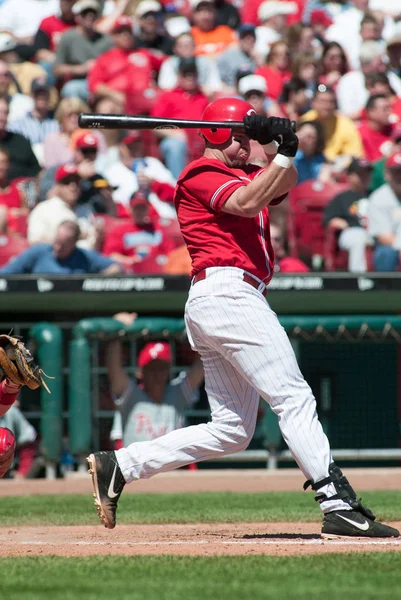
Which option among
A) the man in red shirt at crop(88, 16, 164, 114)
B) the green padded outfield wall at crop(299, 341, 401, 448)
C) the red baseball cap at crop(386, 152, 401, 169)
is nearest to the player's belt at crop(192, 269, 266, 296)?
the green padded outfield wall at crop(299, 341, 401, 448)

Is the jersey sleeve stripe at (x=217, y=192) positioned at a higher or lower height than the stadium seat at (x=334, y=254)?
lower

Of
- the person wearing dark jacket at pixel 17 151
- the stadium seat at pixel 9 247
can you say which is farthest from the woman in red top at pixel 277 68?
the stadium seat at pixel 9 247

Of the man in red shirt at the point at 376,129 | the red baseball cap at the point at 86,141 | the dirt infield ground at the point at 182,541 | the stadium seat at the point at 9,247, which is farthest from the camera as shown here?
the man in red shirt at the point at 376,129

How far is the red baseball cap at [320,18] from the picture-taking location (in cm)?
1518

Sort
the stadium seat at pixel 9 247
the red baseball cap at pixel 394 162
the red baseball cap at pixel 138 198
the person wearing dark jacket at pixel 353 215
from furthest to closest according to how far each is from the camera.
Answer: the red baseball cap at pixel 394 162, the red baseball cap at pixel 138 198, the person wearing dark jacket at pixel 353 215, the stadium seat at pixel 9 247

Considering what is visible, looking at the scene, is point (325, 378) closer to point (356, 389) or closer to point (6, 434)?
point (356, 389)

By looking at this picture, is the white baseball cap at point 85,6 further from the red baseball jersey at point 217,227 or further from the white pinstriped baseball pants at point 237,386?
the white pinstriped baseball pants at point 237,386

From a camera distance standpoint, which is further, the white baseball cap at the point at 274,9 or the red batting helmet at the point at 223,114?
the white baseball cap at the point at 274,9

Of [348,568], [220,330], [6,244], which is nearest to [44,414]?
[6,244]

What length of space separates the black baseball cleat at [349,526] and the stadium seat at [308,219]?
5.67 m

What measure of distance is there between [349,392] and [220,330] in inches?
203

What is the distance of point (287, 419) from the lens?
4.67 metres

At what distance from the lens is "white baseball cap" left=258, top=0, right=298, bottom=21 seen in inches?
588

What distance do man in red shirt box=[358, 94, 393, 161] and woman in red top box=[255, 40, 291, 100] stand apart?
1281 mm
